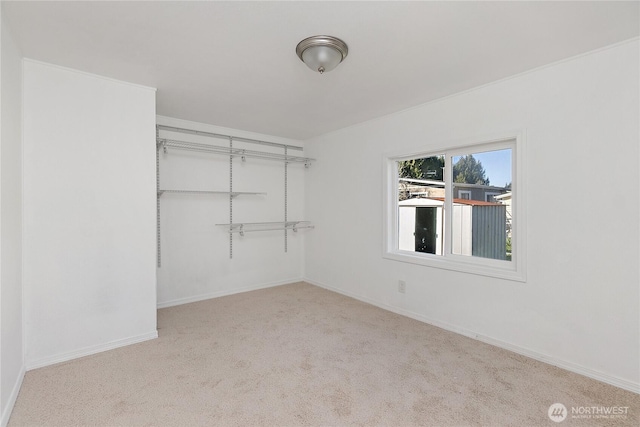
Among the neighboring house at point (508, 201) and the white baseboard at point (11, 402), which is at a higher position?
the neighboring house at point (508, 201)

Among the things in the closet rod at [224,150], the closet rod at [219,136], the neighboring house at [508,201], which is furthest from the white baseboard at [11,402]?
the neighboring house at [508,201]

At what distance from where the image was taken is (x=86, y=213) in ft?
8.38

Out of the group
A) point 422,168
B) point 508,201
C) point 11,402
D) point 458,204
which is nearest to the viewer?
point 11,402

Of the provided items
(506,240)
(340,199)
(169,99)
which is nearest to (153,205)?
(169,99)

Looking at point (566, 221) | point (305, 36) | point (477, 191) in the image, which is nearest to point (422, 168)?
point (477, 191)

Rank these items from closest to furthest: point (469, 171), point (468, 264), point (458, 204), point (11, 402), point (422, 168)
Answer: point (11, 402) < point (468, 264) < point (469, 171) < point (458, 204) < point (422, 168)

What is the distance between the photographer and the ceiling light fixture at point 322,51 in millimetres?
1997

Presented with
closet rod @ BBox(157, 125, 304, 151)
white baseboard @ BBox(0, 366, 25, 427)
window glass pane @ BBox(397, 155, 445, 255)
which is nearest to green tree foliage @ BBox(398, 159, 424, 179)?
window glass pane @ BBox(397, 155, 445, 255)

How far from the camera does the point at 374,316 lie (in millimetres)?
3412

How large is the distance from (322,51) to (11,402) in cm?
287

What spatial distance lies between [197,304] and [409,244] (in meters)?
2.68

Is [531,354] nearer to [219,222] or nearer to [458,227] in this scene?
[458,227]

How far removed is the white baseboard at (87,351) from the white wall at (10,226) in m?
0.14

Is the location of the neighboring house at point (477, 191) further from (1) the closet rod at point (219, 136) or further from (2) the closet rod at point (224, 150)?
(1) the closet rod at point (219, 136)
